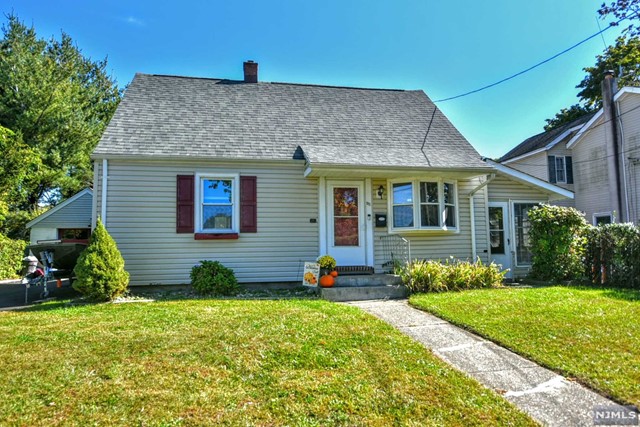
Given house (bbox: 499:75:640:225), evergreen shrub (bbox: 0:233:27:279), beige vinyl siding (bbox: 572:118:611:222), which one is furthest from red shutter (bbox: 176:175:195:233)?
beige vinyl siding (bbox: 572:118:611:222)

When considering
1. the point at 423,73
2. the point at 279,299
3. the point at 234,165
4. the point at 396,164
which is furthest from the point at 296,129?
Result: the point at 423,73

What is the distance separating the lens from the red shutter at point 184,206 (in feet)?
26.5

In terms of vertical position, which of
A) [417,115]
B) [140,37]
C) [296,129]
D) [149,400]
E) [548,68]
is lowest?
[149,400]

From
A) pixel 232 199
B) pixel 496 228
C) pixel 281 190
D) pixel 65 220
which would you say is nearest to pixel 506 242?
pixel 496 228

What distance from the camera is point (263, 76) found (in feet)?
38.9

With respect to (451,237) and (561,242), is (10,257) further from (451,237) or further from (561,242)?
(561,242)

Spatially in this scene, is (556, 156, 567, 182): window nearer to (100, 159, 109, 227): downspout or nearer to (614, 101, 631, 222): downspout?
(614, 101, 631, 222): downspout

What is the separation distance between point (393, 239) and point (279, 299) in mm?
3315

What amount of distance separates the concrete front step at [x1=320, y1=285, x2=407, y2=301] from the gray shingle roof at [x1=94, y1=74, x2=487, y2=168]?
267cm

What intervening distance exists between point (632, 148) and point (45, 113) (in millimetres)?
25715

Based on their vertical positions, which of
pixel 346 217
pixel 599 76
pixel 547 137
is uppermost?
pixel 599 76

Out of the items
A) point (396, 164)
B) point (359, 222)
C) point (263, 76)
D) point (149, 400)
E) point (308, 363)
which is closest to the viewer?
point (149, 400)

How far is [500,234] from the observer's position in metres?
10.0

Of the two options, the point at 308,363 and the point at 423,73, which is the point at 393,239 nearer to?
the point at 308,363
